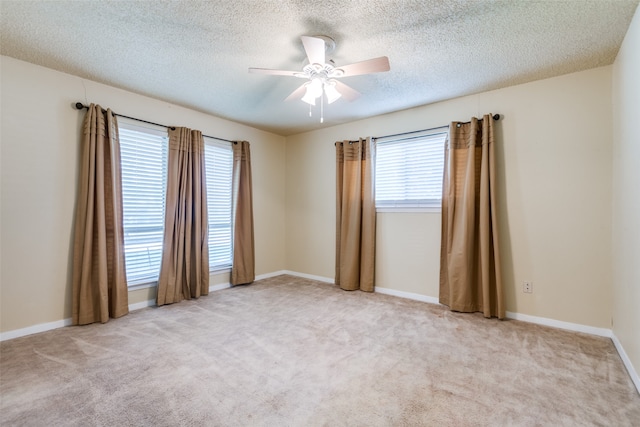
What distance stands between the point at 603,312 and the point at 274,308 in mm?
3128

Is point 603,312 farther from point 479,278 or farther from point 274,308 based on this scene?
point 274,308

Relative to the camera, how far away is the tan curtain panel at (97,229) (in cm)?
267

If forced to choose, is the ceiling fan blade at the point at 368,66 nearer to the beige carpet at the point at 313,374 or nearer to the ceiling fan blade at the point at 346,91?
the ceiling fan blade at the point at 346,91

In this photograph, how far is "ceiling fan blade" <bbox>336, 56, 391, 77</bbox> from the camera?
1.94 metres

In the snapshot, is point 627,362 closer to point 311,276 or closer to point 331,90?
point 331,90

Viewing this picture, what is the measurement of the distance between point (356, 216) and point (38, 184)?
11.0 feet

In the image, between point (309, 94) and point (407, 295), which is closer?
point (309, 94)

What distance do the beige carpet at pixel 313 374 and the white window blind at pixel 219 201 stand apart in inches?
45.8

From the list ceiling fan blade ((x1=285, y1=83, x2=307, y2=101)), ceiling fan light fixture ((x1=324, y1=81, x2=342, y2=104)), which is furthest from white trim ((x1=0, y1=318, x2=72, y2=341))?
ceiling fan light fixture ((x1=324, y1=81, x2=342, y2=104))

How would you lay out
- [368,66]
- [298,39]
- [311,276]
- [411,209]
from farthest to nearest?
[311,276], [411,209], [298,39], [368,66]

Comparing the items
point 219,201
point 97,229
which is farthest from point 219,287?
point 97,229

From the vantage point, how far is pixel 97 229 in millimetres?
2725

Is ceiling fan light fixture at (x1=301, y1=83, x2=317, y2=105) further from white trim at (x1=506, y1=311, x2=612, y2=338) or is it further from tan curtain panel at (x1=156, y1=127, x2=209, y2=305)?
white trim at (x1=506, y1=311, x2=612, y2=338)

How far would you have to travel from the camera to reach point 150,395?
5.53 feet
